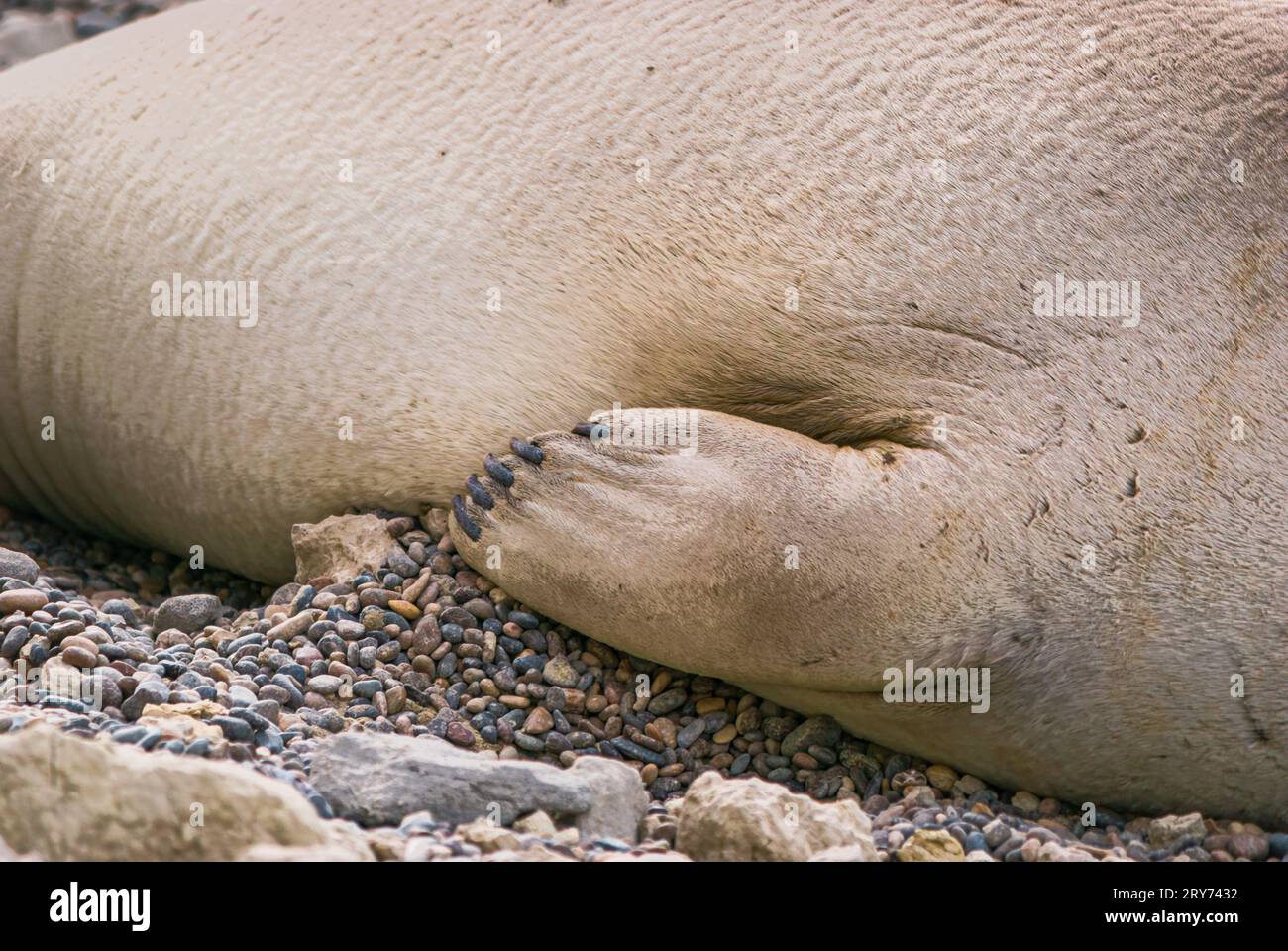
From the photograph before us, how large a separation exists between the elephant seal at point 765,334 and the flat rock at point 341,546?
0.07 metres

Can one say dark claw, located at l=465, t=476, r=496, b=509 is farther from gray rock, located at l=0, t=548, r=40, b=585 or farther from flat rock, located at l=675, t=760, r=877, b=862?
gray rock, located at l=0, t=548, r=40, b=585

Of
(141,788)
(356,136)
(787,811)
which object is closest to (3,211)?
(356,136)

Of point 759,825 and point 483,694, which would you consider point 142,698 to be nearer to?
point 483,694

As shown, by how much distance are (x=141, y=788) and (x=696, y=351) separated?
164 centimetres

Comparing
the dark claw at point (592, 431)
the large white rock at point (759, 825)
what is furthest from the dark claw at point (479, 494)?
the large white rock at point (759, 825)

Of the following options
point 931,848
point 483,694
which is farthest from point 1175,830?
point 483,694

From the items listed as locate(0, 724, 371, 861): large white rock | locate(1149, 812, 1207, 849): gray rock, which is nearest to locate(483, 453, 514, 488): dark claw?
locate(0, 724, 371, 861): large white rock

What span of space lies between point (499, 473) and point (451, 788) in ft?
2.96

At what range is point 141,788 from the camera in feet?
6.95

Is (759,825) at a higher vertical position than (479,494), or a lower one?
lower

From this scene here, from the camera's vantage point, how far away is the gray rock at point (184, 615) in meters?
3.52

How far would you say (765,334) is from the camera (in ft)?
10.7

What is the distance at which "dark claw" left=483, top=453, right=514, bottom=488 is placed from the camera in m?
3.21

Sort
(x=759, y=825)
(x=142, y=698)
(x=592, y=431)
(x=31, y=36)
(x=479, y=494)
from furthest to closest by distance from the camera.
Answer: (x=31, y=36) → (x=479, y=494) → (x=592, y=431) → (x=142, y=698) → (x=759, y=825)
